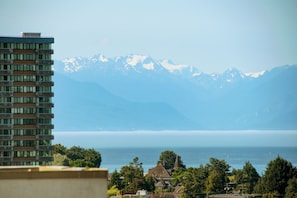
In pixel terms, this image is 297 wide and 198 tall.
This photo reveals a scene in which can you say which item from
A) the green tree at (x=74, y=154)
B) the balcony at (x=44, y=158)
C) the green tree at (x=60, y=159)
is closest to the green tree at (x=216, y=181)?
the green tree at (x=60, y=159)

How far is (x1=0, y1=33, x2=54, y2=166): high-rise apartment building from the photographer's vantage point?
100750mm

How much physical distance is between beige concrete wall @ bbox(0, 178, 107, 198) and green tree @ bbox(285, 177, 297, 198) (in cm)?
9460

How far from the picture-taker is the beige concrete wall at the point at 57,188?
18.6 m

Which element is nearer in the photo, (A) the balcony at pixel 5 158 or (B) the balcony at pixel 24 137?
(A) the balcony at pixel 5 158

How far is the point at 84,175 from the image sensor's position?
18.6 meters

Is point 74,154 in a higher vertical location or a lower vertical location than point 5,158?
higher

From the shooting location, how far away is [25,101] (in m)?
103

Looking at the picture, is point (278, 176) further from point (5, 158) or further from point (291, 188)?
point (5, 158)

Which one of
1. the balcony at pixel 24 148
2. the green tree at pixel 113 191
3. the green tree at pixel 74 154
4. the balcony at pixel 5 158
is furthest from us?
the green tree at pixel 74 154

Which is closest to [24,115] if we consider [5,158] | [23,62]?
[5,158]

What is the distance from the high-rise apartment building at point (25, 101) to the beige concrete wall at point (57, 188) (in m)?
80.7

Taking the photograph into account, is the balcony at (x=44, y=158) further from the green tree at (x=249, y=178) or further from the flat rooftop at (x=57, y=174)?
the flat rooftop at (x=57, y=174)

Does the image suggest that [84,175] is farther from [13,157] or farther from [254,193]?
[254,193]

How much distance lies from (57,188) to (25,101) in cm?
8466
